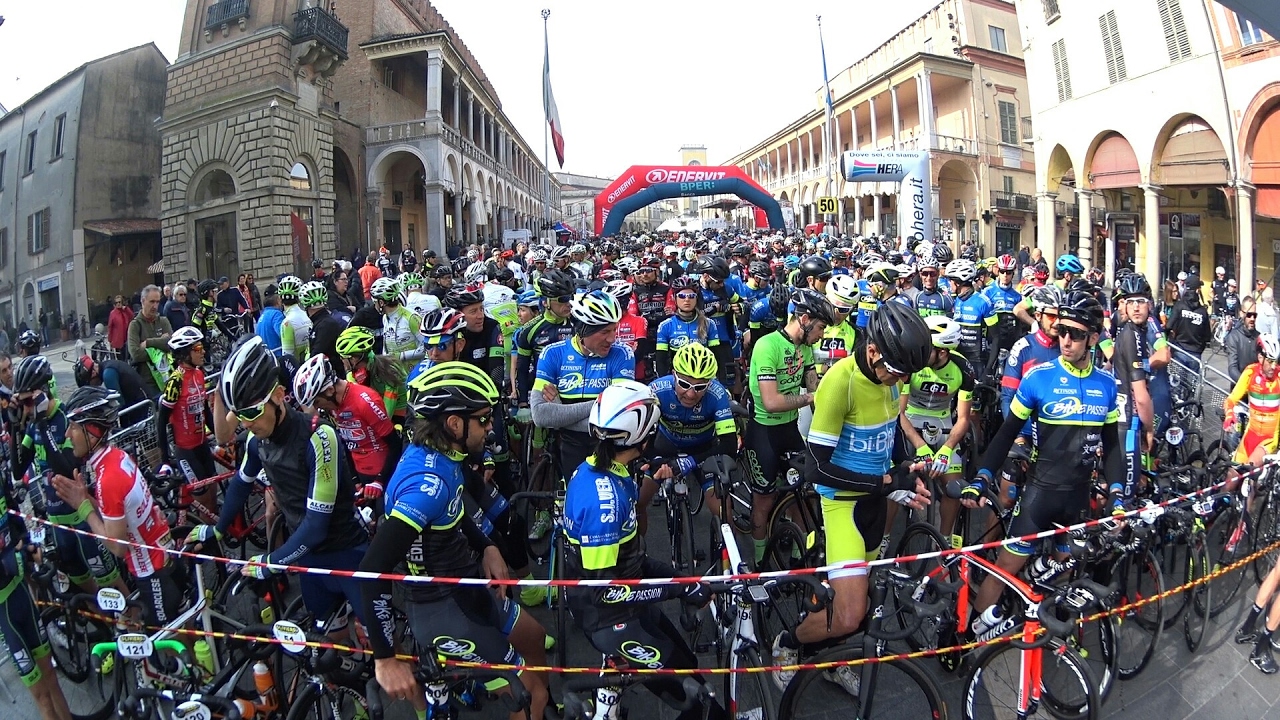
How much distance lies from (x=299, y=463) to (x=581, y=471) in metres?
1.50

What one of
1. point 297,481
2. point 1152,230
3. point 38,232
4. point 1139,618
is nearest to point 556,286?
point 297,481

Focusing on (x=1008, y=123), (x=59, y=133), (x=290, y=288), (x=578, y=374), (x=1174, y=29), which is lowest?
(x=578, y=374)

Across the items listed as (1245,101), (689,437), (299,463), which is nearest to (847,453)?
(689,437)

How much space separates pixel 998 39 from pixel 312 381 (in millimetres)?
48468

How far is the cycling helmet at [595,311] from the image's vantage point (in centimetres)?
499

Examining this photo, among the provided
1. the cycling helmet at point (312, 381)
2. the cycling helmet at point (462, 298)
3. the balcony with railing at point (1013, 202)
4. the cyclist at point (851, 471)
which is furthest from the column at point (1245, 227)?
the balcony with railing at point (1013, 202)

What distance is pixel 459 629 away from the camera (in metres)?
3.05

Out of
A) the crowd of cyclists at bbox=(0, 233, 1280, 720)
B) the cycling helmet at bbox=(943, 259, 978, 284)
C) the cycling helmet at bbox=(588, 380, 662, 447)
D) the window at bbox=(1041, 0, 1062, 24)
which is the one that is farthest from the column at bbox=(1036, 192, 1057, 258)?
the cycling helmet at bbox=(588, 380, 662, 447)

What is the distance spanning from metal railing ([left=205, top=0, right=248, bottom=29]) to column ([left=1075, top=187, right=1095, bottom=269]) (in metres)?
29.1

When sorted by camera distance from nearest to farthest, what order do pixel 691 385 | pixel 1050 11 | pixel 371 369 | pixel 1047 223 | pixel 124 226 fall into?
pixel 691 385
pixel 371 369
pixel 124 226
pixel 1050 11
pixel 1047 223

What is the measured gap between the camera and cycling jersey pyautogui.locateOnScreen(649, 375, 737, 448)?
16.3 ft

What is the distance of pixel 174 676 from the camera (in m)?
3.52

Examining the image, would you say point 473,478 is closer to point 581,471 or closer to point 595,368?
point 581,471

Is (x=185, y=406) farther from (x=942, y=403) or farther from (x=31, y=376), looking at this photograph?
(x=942, y=403)
